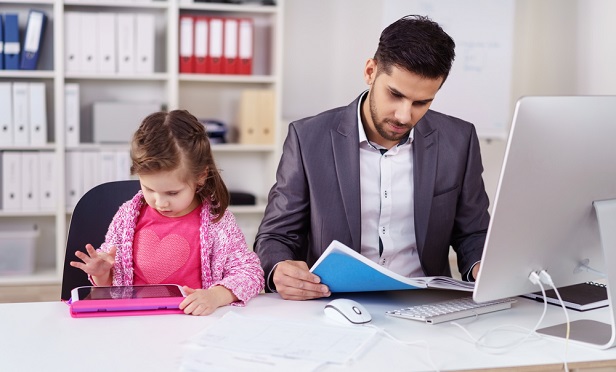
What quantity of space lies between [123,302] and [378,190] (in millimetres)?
806

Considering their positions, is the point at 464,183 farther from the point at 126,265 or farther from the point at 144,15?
the point at 144,15

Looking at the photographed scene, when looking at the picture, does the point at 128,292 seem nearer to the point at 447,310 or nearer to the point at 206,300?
the point at 206,300

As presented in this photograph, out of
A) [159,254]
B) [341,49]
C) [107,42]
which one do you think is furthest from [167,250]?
[341,49]

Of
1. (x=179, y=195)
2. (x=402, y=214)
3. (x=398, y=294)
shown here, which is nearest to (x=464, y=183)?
(x=402, y=214)

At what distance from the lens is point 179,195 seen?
1.74 meters

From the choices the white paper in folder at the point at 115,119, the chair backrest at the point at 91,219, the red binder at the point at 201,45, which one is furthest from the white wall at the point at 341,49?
the chair backrest at the point at 91,219

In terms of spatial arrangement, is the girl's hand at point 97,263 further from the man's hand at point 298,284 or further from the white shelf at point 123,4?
the white shelf at point 123,4

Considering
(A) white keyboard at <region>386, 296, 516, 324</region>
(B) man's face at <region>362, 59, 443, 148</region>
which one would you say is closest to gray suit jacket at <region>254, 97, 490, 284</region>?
(B) man's face at <region>362, 59, 443, 148</region>

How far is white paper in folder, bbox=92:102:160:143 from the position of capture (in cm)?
400

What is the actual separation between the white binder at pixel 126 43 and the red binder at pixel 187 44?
239 millimetres

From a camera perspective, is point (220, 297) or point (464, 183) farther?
point (464, 183)

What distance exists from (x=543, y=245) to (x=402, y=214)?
2.24ft

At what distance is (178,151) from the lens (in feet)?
5.68

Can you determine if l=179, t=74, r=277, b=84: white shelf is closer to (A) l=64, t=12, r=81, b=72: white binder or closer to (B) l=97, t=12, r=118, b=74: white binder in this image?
(B) l=97, t=12, r=118, b=74: white binder
